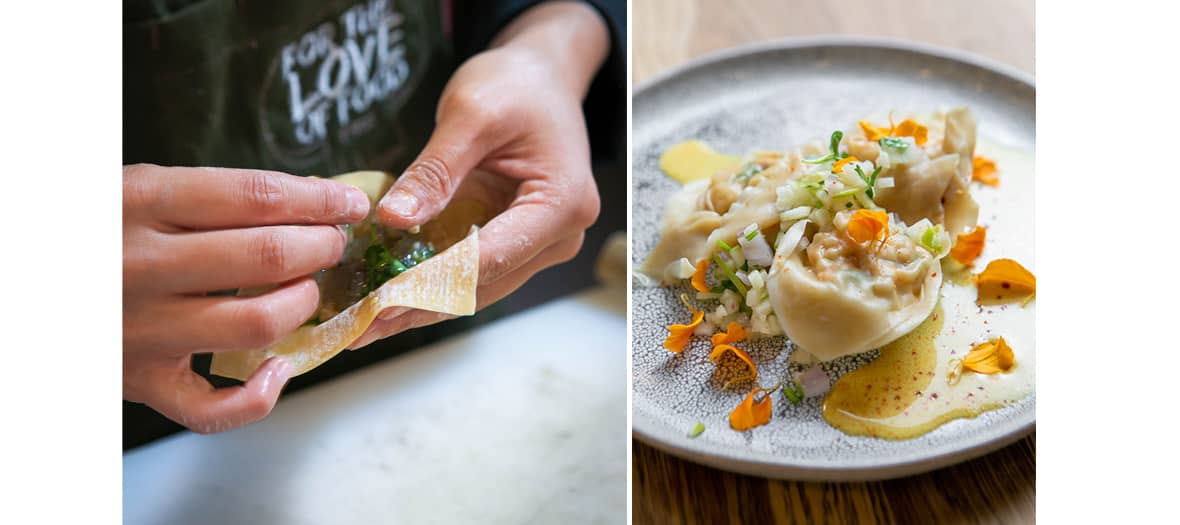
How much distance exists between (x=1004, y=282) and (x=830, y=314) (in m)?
0.25

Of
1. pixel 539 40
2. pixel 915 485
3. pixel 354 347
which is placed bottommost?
pixel 915 485

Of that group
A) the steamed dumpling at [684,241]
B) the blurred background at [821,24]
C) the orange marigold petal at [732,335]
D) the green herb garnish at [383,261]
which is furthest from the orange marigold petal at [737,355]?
the blurred background at [821,24]

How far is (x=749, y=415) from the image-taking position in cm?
89

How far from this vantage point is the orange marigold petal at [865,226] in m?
0.92

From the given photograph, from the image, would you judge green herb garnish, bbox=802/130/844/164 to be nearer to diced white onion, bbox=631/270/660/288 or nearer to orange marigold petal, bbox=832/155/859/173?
orange marigold petal, bbox=832/155/859/173

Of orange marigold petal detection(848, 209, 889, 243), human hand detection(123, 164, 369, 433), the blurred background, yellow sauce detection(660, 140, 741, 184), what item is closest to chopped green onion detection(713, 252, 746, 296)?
orange marigold petal detection(848, 209, 889, 243)

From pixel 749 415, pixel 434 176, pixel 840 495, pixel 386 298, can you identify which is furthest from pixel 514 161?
pixel 840 495

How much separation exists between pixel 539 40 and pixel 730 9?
76cm

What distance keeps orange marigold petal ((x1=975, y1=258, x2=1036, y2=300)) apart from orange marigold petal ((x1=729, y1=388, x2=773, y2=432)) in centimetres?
29

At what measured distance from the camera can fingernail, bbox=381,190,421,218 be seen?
0.73m

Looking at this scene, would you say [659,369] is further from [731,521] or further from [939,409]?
[939,409]

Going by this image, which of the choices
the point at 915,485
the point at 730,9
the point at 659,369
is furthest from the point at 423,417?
the point at 730,9

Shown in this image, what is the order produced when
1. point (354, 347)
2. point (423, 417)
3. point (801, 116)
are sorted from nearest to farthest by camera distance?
point (354, 347) < point (423, 417) < point (801, 116)

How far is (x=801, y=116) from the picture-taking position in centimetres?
128
